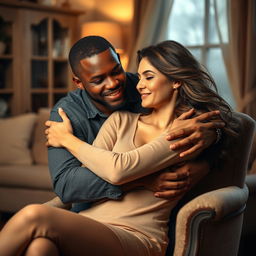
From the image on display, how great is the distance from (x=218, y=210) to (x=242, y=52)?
2623 mm

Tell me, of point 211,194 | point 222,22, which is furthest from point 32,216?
point 222,22

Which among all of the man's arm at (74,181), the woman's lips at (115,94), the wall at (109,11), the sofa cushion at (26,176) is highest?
the woman's lips at (115,94)

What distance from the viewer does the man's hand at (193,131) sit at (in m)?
1.85

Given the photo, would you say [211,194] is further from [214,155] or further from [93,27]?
[93,27]

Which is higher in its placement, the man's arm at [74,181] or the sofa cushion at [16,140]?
the man's arm at [74,181]

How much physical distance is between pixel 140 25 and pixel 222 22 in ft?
3.03

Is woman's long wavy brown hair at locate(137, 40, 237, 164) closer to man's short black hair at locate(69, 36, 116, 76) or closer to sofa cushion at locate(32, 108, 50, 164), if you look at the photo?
man's short black hair at locate(69, 36, 116, 76)

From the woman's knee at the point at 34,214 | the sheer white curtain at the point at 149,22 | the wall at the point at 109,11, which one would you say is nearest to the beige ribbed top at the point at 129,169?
the woman's knee at the point at 34,214

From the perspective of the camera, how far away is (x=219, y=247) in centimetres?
196

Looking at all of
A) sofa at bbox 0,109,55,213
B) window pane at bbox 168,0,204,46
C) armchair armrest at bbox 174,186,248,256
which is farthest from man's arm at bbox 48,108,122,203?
window pane at bbox 168,0,204,46

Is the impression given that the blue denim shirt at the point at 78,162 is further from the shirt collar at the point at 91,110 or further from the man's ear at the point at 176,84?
the man's ear at the point at 176,84

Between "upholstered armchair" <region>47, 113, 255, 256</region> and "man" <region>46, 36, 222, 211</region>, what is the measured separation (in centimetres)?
11

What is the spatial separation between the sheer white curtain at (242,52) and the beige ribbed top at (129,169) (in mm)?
2369

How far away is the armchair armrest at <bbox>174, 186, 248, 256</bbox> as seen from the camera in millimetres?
1817
